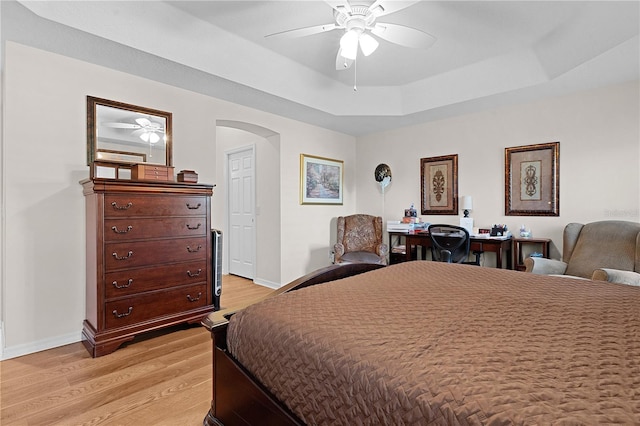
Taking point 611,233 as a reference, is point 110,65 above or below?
above

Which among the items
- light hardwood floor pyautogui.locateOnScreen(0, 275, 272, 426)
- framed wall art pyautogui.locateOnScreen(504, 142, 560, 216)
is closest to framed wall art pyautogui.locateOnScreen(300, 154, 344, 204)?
framed wall art pyautogui.locateOnScreen(504, 142, 560, 216)

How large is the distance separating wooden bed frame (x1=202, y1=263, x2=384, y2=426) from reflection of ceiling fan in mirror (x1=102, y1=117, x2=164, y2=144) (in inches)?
93.6

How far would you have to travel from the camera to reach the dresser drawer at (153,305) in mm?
2467

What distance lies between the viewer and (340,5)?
215 centimetres

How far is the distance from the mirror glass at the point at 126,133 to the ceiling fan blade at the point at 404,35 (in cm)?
221

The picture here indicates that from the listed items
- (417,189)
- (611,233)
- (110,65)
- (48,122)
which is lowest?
(611,233)

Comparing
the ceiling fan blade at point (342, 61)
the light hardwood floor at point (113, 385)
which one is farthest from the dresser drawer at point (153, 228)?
the ceiling fan blade at point (342, 61)

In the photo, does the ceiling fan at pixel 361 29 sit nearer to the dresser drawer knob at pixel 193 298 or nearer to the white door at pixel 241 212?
the dresser drawer knob at pixel 193 298

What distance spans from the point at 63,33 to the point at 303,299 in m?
2.70

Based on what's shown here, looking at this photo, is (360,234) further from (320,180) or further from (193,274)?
(193,274)

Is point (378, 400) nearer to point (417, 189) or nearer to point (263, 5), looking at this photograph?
point (263, 5)

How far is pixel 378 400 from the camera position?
75 cm

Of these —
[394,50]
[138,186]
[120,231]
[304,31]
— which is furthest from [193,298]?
[394,50]

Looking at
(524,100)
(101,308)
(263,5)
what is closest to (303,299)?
(101,308)
